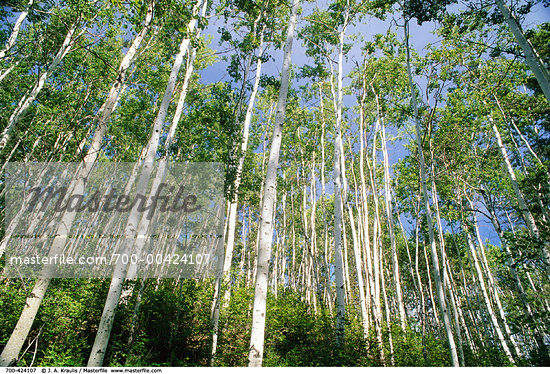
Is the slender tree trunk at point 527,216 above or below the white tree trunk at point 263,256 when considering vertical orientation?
above

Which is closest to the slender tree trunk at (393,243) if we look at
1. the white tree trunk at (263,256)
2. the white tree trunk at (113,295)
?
the white tree trunk at (263,256)

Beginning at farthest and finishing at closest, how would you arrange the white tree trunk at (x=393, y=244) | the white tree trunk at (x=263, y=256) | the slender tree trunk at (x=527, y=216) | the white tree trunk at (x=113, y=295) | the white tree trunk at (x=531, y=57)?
the white tree trunk at (x=393, y=244)
the slender tree trunk at (x=527, y=216)
the white tree trunk at (x=113, y=295)
the white tree trunk at (x=531, y=57)
the white tree trunk at (x=263, y=256)

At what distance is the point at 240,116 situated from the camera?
24.1 feet

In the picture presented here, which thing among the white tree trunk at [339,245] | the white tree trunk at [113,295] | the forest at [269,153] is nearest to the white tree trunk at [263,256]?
the forest at [269,153]

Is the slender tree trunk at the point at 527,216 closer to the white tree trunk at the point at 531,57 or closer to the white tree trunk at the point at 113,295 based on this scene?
the white tree trunk at the point at 531,57

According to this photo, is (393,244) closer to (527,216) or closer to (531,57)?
(527,216)

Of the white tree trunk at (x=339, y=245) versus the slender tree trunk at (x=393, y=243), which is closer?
the white tree trunk at (x=339, y=245)

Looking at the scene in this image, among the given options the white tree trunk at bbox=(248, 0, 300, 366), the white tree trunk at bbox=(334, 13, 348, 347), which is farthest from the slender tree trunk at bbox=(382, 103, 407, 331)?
the white tree trunk at bbox=(248, 0, 300, 366)

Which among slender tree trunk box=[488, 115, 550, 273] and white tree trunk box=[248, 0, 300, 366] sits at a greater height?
slender tree trunk box=[488, 115, 550, 273]

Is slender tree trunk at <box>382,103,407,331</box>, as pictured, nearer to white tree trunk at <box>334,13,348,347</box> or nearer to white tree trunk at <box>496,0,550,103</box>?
white tree trunk at <box>334,13,348,347</box>

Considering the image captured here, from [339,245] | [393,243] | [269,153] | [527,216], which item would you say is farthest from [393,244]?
[269,153]

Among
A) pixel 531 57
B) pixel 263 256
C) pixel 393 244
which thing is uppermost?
pixel 531 57

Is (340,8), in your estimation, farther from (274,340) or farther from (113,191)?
(113,191)

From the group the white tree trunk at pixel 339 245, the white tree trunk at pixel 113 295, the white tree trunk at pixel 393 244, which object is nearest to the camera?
the white tree trunk at pixel 113 295
